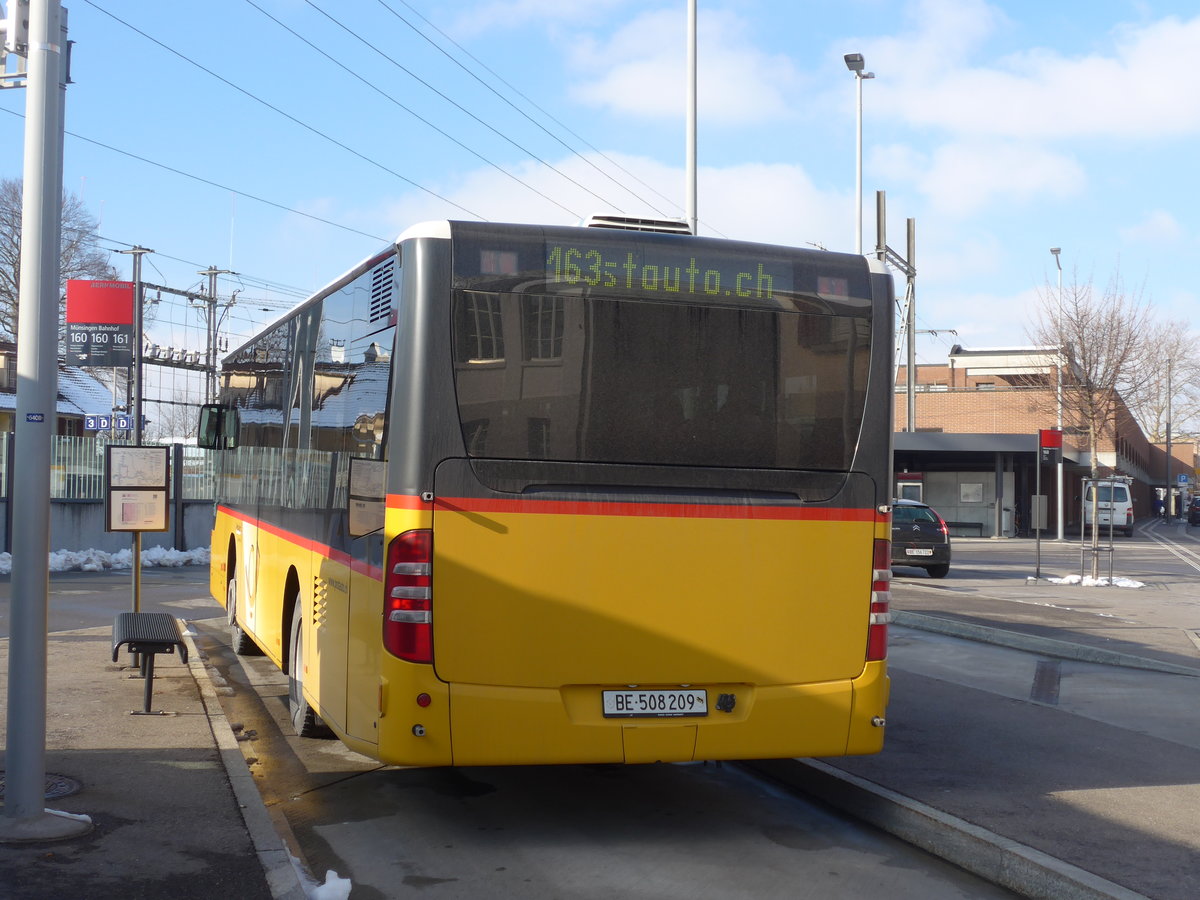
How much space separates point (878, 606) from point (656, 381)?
5.49ft

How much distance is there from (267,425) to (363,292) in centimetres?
370

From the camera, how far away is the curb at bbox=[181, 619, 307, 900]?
5.23 metres

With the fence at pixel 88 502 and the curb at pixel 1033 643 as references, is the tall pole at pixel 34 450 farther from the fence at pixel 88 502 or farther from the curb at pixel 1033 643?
the fence at pixel 88 502

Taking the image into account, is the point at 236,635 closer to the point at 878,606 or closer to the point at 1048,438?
the point at 878,606

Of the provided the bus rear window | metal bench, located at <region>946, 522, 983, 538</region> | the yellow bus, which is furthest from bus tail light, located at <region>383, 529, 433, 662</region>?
metal bench, located at <region>946, 522, 983, 538</region>

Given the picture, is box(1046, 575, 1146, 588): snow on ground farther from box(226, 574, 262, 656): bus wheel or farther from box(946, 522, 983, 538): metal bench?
box(946, 522, 983, 538): metal bench

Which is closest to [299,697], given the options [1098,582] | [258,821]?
[258,821]

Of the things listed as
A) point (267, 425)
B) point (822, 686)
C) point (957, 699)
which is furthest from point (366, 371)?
point (957, 699)

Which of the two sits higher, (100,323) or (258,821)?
(100,323)

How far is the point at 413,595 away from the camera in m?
5.97

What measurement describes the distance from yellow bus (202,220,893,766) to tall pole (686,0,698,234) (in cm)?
1588

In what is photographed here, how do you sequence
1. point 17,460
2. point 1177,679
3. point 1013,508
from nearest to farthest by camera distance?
point 17,460
point 1177,679
point 1013,508

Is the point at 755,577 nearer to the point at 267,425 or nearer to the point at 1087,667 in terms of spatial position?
the point at 267,425

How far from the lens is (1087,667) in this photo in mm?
12570
